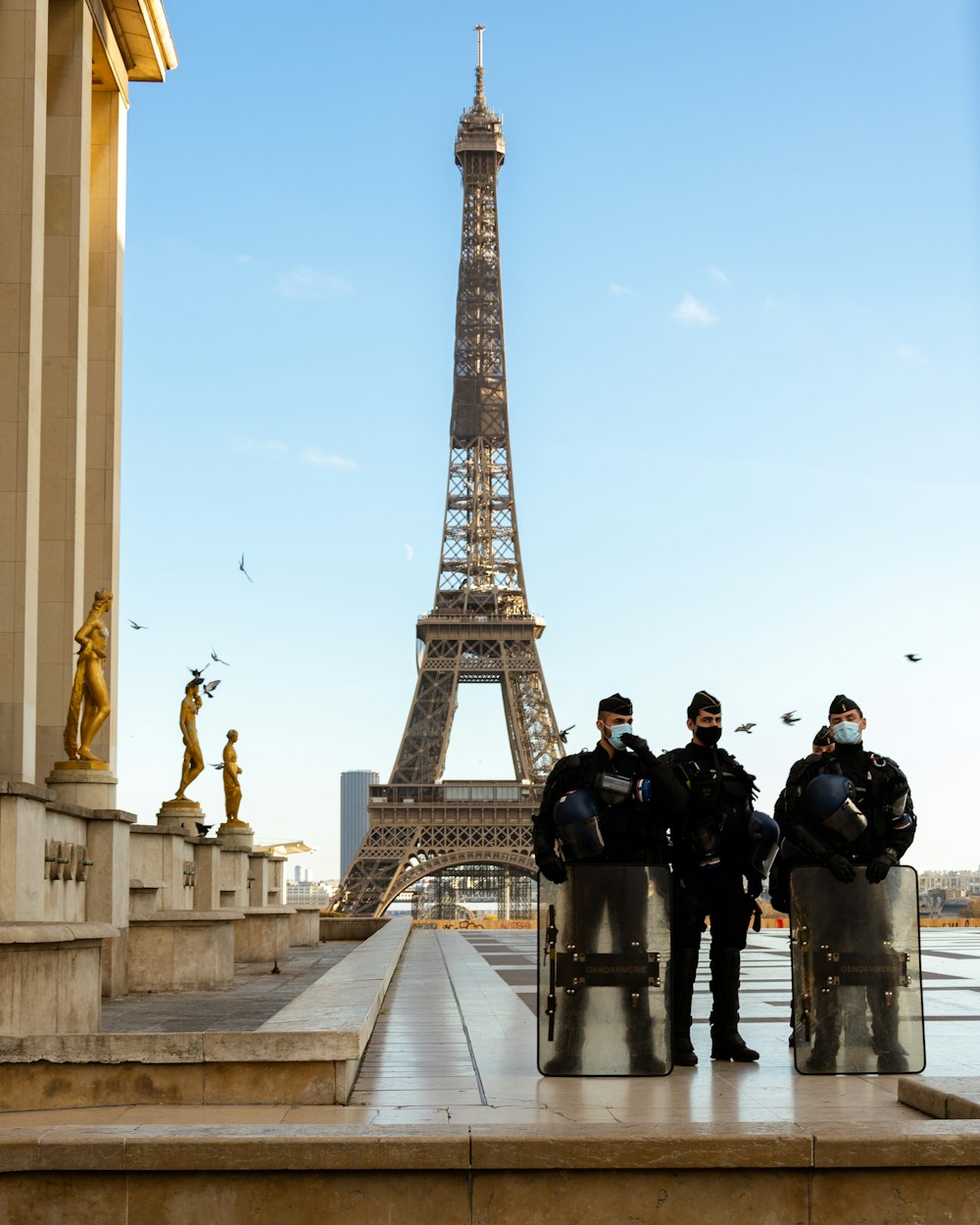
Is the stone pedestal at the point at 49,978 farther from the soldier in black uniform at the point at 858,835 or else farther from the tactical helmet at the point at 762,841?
the soldier in black uniform at the point at 858,835

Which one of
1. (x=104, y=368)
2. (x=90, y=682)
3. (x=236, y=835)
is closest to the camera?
(x=90, y=682)

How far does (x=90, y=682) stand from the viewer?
687 inches

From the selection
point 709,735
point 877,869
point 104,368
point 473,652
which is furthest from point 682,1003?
point 473,652

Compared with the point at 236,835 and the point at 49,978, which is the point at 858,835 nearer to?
the point at 49,978

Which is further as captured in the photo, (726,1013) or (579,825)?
(726,1013)

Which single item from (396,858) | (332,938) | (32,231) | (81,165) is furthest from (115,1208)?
(396,858)

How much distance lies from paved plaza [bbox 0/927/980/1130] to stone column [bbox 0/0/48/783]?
445 centimetres

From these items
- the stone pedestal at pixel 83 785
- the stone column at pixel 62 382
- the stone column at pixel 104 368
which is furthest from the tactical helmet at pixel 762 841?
the stone column at pixel 104 368

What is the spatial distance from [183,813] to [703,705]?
16275 mm

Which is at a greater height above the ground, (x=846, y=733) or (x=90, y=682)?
(x=90, y=682)

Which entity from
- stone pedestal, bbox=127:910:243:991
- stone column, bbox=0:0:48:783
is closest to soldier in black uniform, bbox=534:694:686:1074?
stone pedestal, bbox=127:910:243:991

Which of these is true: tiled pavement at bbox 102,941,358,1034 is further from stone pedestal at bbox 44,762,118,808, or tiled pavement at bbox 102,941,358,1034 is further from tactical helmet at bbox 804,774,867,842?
tactical helmet at bbox 804,774,867,842

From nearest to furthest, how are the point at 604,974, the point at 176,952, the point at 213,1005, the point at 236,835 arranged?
the point at 604,974, the point at 213,1005, the point at 176,952, the point at 236,835

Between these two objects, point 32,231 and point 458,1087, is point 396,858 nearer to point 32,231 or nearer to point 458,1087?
point 32,231
